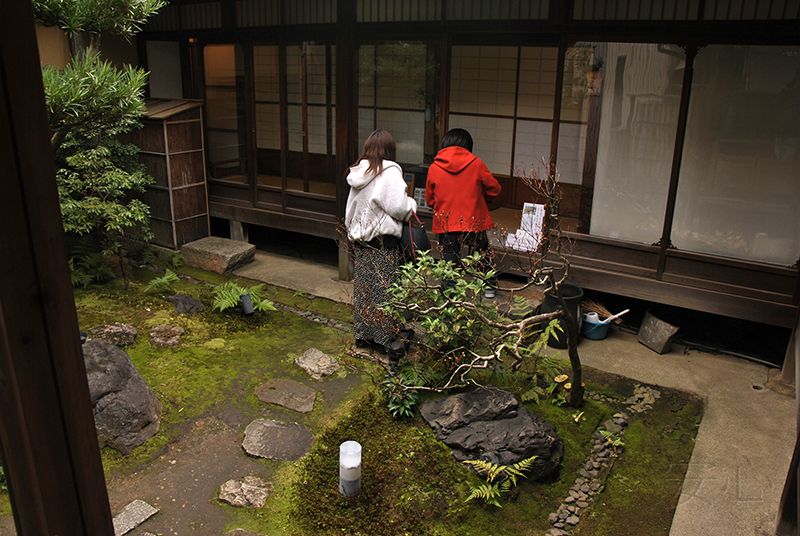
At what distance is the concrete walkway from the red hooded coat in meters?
2.06

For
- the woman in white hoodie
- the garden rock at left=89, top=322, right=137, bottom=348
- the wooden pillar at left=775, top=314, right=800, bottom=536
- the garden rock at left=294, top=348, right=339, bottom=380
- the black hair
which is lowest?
the garden rock at left=294, top=348, right=339, bottom=380

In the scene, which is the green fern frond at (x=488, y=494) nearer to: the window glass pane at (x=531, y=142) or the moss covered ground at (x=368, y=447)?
the moss covered ground at (x=368, y=447)

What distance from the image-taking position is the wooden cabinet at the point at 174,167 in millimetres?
9537

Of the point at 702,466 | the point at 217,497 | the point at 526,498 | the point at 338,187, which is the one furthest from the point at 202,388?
the point at 702,466

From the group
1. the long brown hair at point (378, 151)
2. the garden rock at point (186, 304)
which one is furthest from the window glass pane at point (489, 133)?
the garden rock at point (186, 304)

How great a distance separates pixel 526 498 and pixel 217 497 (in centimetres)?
237

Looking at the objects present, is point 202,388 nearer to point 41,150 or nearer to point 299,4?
point 41,150

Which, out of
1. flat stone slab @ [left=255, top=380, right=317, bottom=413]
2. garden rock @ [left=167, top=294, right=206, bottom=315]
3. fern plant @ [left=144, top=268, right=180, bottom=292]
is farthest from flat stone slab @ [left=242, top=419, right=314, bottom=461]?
fern plant @ [left=144, top=268, right=180, bottom=292]

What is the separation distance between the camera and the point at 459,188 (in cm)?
681

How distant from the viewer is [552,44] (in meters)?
7.29

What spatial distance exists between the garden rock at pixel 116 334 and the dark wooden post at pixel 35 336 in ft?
18.4

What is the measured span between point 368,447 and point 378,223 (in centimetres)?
225

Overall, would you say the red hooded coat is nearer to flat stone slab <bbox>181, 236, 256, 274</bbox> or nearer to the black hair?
the black hair

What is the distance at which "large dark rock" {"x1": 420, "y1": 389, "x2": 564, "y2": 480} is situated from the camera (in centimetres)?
480
